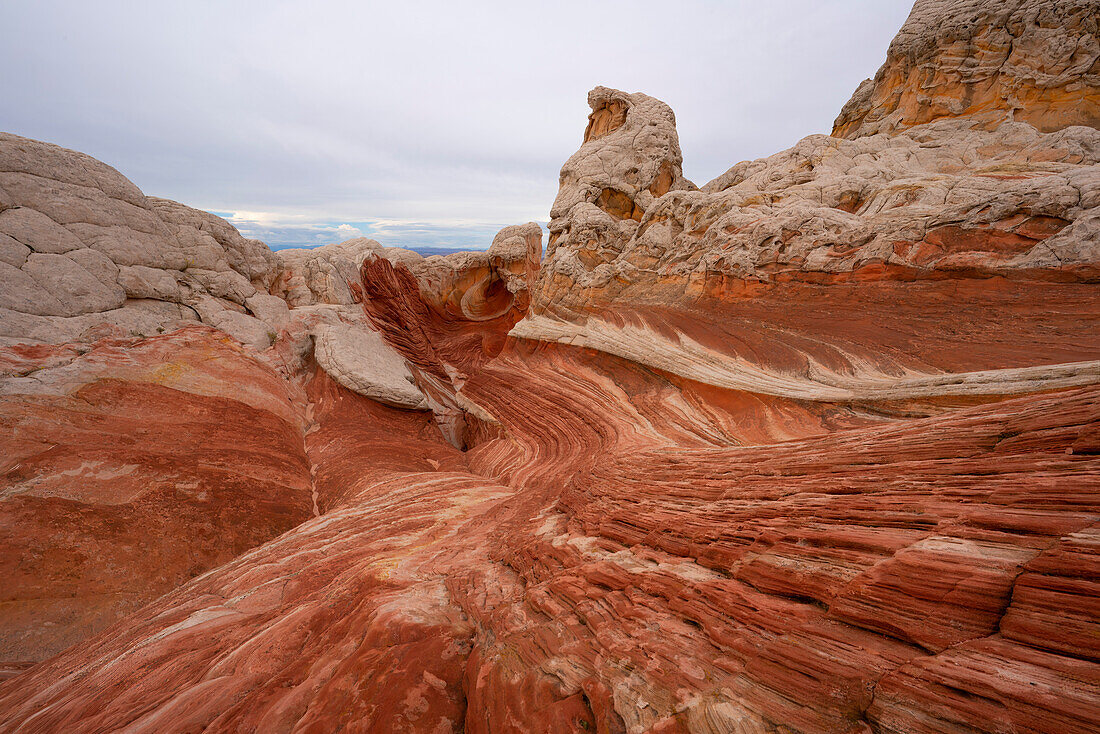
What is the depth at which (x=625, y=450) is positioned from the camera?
630 centimetres

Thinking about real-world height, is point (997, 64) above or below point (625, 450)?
above

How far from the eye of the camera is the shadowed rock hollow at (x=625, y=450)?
6.29 feet

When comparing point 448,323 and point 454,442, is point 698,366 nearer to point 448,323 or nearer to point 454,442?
point 454,442

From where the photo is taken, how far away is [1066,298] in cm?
523

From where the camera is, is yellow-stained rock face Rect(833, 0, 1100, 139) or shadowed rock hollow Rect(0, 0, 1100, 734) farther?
yellow-stained rock face Rect(833, 0, 1100, 139)

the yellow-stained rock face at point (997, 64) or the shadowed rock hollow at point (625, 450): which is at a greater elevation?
the yellow-stained rock face at point (997, 64)

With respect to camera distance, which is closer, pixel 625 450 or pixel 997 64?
pixel 625 450

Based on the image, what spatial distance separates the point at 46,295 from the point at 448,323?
516 inches

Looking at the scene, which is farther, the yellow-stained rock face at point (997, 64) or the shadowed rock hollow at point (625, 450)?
the yellow-stained rock face at point (997, 64)

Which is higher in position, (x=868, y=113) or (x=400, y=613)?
(x=868, y=113)

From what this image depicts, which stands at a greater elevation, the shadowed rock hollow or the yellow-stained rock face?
the yellow-stained rock face

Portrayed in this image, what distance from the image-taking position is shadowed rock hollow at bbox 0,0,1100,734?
6.29ft

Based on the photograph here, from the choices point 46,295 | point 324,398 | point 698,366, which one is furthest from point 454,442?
point 46,295

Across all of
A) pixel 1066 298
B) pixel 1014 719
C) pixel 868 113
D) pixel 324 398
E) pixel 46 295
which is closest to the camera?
pixel 1014 719
